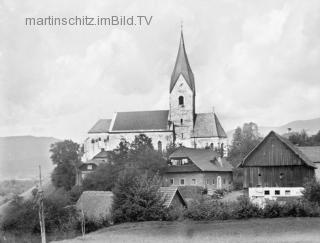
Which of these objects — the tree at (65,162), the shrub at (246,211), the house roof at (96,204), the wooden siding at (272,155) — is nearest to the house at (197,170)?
the wooden siding at (272,155)

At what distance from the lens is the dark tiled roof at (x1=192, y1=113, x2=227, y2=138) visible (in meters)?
102

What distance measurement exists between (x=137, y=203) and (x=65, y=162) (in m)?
44.1

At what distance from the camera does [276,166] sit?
193 ft

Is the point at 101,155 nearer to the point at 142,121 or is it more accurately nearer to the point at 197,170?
the point at 142,121

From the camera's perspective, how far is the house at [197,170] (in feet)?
245

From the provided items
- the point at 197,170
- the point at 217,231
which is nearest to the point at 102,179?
the point at 197,170

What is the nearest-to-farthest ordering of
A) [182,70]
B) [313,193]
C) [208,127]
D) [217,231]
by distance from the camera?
[217,231] < [313,193] < [208,127] < [182,70]

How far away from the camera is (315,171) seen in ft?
212

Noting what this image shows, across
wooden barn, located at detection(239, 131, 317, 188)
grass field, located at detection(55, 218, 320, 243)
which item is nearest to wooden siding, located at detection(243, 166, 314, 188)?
wooden barn, located at detection(239, 131, 317, 188)

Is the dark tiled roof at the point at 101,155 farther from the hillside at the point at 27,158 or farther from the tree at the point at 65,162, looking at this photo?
the hillside at the point at 27,158

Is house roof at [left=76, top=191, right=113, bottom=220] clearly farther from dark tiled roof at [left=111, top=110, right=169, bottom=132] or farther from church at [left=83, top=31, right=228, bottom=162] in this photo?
dark tiled roof at [left=111, top=110, right=169, bottom=132]

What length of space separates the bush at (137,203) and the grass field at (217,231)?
5.51 feet

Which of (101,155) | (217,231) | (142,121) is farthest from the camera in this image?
(142,121)

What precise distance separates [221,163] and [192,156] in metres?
5.37
